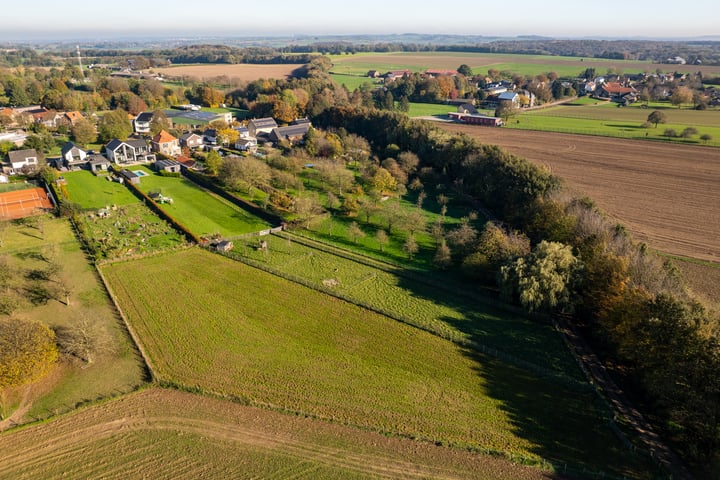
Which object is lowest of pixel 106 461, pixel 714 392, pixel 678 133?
pixel 106 461

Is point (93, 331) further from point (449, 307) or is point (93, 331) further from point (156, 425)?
point (449, 307)

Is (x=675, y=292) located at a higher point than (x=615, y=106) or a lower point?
lower

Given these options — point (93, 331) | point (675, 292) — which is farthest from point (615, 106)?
point (93, 331)

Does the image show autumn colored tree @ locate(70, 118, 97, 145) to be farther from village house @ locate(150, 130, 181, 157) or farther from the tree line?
the tree line

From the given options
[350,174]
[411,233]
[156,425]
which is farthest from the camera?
[350,174]

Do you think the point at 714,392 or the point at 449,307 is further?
the point at 449,307

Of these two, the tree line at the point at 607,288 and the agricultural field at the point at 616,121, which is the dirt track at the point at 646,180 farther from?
the tree line at the point at 607,288

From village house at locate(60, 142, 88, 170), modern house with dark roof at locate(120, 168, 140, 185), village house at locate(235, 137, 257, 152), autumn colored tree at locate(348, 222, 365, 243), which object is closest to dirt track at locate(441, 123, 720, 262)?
autumn colored tree at locate(348, 222, 365, 243)
